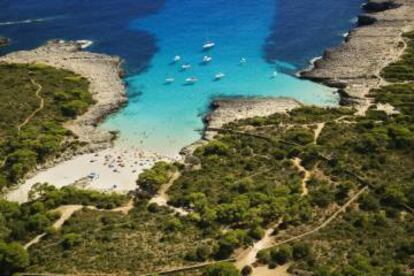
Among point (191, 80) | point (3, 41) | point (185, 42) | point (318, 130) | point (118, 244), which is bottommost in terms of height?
point (318, 130)

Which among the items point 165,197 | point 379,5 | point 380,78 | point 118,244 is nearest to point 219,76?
point 380,78

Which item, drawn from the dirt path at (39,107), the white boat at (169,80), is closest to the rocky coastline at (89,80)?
the dirt path at (39,107)

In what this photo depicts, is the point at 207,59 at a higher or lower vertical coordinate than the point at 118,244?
higher

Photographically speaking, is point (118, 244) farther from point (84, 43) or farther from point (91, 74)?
point (84, 43)

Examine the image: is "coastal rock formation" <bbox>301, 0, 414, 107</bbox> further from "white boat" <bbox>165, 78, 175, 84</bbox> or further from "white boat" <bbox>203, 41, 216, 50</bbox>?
"white boat" <bbox>165, 78, 175, 84</bbox>

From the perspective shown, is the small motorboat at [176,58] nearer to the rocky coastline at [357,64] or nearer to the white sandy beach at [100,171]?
the rocky coastline at [357,64]

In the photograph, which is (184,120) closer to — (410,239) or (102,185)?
(102,185)
